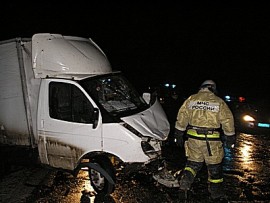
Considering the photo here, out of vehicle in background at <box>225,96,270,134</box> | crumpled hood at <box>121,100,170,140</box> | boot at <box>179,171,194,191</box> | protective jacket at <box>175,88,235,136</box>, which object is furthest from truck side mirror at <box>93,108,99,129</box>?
vehicle in background at <box>225,96,270,134</box>

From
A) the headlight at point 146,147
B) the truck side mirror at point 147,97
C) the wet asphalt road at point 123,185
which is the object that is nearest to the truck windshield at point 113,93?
the truck side mirror at point 147,97

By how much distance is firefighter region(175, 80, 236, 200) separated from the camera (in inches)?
215

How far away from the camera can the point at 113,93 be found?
21.4 ft

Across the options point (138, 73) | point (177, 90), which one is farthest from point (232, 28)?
point (177, 90)

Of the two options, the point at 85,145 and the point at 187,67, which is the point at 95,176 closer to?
the point at 85,145

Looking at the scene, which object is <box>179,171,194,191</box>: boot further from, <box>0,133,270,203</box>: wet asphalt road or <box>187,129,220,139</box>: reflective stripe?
<box>187,129,220,139</box>: reflective stripe

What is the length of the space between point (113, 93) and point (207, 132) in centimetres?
198

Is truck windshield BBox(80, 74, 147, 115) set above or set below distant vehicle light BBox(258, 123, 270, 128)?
above

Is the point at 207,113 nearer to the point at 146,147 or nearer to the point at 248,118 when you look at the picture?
the point at 146,147

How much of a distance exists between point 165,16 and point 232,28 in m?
11.3

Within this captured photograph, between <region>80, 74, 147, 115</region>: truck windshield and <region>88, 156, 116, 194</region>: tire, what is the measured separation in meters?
0.86

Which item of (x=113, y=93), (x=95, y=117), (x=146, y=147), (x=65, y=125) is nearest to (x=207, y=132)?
(x=146, y=147)

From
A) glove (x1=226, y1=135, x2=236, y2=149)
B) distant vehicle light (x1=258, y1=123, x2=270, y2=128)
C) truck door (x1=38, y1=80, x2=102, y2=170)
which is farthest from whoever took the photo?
distant vehicle light (x1=258, y1=123, x2=270, y2=128)

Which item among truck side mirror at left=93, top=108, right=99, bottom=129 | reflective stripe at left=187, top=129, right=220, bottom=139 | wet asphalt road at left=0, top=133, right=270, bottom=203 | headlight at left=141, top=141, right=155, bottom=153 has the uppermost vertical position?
truck side mirror at left=93, top=108, right=99, bottom=129
